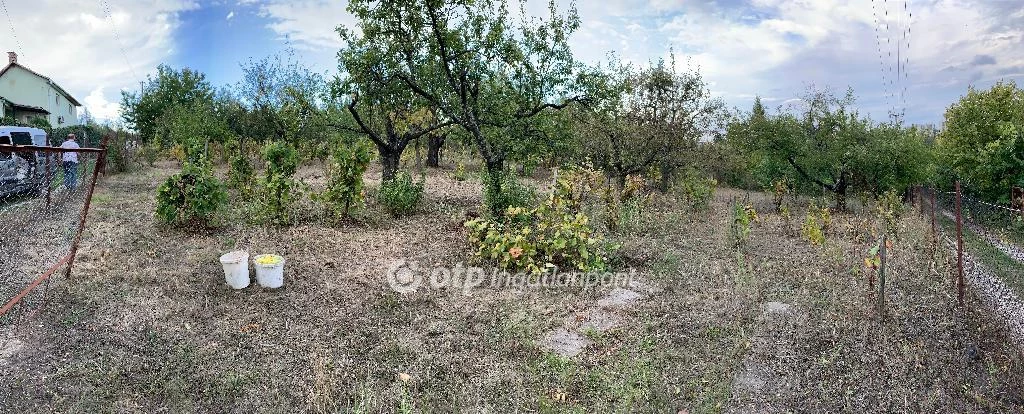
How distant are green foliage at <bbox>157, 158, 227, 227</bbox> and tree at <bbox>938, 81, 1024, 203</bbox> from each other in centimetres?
1965

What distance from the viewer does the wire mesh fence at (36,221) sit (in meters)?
4.88

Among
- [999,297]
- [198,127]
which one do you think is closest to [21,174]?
[999,297]

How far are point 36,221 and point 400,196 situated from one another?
4.68 metres

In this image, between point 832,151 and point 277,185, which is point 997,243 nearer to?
point 832,151

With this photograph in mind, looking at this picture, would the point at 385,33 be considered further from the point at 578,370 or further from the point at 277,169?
the point at 578,370

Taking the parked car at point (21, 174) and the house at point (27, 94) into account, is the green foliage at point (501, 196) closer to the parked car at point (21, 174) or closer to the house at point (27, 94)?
the parked car at point (21, 174)

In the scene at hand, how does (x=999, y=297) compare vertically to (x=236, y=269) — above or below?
below

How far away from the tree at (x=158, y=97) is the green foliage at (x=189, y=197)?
27.6 m

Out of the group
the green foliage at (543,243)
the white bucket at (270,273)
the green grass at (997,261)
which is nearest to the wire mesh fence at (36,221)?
the white bucket at (270,273)

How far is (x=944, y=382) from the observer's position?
3.82 m

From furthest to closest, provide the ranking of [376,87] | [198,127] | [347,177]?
[198,127], [376,87], [347,177]

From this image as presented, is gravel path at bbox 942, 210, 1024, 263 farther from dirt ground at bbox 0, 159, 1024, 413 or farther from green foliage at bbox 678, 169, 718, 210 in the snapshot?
green foliage at bbox 678, 169, 718, 210

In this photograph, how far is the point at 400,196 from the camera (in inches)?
358

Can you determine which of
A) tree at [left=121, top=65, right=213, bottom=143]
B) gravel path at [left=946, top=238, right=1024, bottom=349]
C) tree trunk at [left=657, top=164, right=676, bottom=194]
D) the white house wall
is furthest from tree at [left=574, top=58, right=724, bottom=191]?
the white house wall
